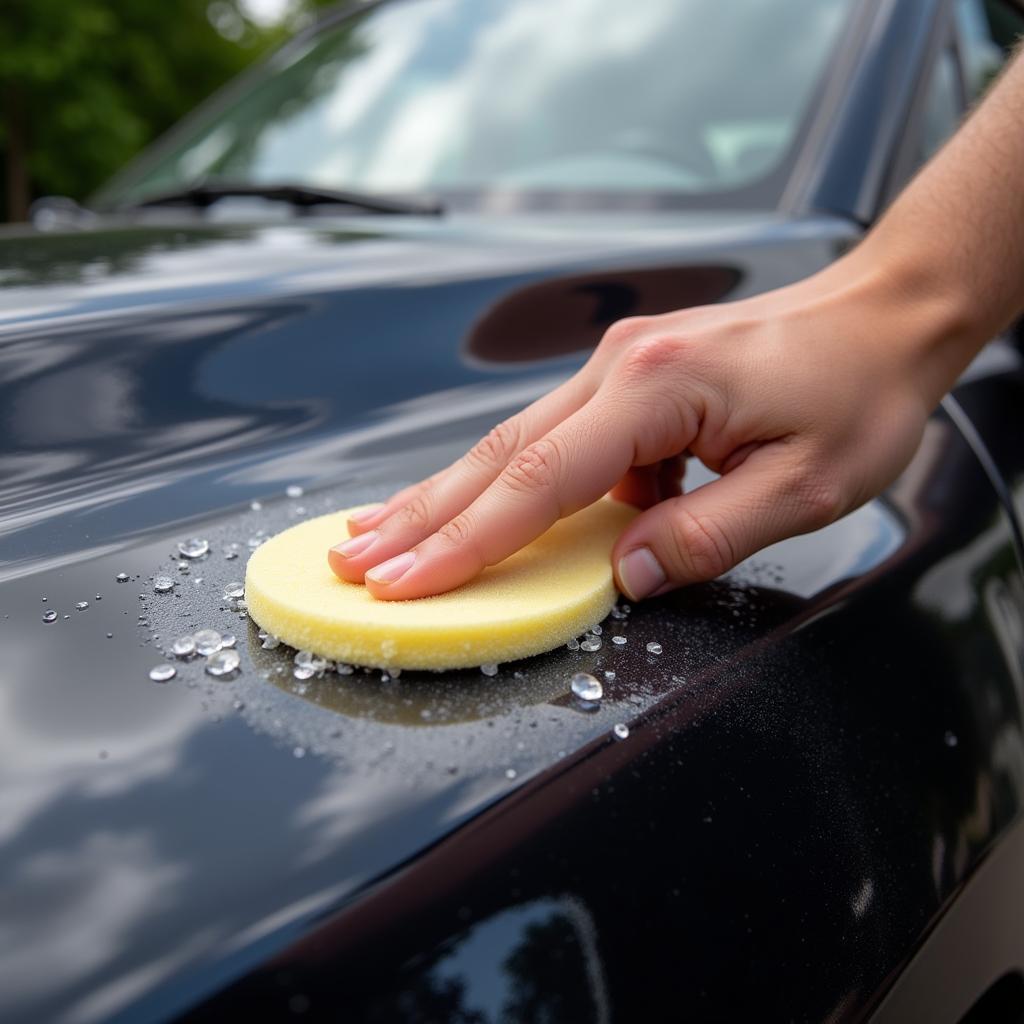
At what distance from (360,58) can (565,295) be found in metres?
1.35

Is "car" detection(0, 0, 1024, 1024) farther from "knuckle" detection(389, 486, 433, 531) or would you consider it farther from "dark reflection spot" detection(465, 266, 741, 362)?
"knuckle" detection(389, 486, 433, 531)

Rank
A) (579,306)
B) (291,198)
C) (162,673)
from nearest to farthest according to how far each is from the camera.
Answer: (162,673) < (579,306) < (291,198)

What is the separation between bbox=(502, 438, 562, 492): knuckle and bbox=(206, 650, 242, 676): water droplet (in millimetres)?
257

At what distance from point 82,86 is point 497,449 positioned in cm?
1445

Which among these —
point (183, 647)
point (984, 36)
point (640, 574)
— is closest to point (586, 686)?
point (640, 574)

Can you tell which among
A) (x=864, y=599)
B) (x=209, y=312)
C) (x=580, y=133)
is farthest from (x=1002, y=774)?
(x=580, y=133)

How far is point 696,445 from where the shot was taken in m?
0.93

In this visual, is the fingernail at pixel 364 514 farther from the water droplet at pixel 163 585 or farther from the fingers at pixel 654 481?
the fingers at pixel 654 481

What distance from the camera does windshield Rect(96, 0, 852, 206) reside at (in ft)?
5.68

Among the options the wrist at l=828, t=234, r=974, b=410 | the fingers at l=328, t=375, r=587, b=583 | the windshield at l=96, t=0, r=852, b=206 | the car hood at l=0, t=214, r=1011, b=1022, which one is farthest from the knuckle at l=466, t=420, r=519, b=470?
the windshield at l=96, t=0, r=852, b=206

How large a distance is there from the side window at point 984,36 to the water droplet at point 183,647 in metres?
1.85

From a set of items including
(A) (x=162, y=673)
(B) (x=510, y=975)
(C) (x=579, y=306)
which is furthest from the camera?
(C) (x=579, y=306)

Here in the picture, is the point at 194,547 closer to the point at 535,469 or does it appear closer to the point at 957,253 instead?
the point at 535,469

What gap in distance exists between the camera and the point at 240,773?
58cm
